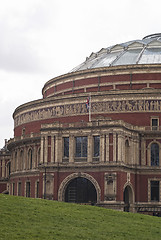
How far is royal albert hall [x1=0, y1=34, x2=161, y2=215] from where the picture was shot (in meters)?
57.5

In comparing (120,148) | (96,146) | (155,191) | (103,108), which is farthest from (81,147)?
(155,191)

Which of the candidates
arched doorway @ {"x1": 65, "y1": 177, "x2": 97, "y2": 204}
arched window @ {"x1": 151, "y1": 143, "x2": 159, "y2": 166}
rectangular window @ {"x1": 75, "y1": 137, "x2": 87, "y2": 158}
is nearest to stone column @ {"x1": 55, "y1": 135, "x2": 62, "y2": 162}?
rectangular window @ {"x1": 75, "y1": 137, "x2": 87, "y2": 158}

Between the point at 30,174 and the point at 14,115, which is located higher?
the point at 14,115

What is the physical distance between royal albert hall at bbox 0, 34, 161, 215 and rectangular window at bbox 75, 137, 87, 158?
1.8 inches

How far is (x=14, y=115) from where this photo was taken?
80.0 meters

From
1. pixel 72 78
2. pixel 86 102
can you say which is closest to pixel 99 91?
pixel 86 102

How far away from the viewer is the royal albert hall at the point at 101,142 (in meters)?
57.5

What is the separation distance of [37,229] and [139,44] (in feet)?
184

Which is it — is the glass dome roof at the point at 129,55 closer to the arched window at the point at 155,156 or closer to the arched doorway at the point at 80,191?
the arched window at the point at 155,156

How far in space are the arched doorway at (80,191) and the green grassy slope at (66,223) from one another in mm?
19452

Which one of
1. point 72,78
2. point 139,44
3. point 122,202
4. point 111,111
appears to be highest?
point 139,44

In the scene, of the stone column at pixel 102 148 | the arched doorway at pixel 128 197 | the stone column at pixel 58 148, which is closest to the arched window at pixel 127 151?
the arched doorway at pixel 128 197

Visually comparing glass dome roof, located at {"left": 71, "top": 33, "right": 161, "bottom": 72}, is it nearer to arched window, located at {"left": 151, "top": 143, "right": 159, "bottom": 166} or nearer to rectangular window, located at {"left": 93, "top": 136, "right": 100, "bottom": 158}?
arched window, located at {"left": 151, "top": 143, "right": 159, "bottom": 166}

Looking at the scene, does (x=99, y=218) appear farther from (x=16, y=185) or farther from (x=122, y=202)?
(x=16, y=185)
